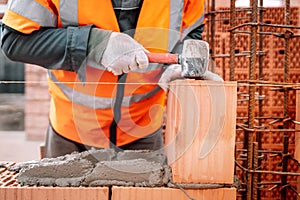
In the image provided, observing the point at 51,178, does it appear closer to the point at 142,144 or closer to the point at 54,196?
the point at 54,196

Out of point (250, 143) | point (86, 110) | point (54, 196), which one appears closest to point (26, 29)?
point (86, 110)

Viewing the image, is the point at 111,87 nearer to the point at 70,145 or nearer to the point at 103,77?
the point at 103,77

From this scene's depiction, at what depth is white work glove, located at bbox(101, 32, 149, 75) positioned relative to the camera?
4.70ft

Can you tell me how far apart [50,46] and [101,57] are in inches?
8.0

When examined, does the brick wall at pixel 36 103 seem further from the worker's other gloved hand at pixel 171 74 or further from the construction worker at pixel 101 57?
the worker's other gloved hand at pixel 171 74

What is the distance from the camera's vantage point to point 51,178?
1.17m

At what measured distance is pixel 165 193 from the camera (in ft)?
3.75

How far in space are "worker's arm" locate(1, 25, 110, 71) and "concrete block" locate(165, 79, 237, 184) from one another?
0.46 m

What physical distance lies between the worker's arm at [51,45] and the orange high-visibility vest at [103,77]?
0.13 feet

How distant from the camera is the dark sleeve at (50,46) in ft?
4.80

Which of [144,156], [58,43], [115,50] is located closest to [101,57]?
[115,50]

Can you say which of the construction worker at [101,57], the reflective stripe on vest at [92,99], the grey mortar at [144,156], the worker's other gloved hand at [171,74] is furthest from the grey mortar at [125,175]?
the reflective stripe on vest at [92,99]

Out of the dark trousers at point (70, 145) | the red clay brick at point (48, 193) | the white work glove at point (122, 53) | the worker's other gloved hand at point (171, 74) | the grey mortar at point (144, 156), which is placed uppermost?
the white work glove at point (122, 53)

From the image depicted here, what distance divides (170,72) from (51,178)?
62cm
